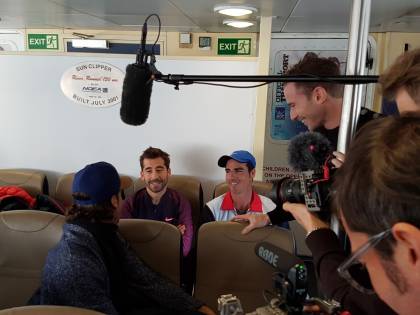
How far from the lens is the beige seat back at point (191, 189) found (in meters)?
2.95

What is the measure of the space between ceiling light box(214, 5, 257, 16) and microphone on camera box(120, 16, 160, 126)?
6.29 feet

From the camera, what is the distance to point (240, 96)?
9.66 ft

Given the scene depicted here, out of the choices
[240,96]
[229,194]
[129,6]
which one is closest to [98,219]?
[229,194]

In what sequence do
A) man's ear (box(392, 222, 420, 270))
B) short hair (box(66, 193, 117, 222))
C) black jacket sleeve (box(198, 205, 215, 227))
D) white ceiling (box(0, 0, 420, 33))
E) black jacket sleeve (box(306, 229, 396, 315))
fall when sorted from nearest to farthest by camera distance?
man's ear (box(392, 222, 420, 270))
black jacket sleeve (box(306, 229, 396, 315))
short hair (box(66, 193, 117, 222))
black jacket sleeve (box(198, 205, 215, 227))
white ceiling (box(0, 0, 420, 33))

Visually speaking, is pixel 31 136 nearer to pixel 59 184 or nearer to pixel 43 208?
pixel 59 184

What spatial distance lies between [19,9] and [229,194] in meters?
2.31

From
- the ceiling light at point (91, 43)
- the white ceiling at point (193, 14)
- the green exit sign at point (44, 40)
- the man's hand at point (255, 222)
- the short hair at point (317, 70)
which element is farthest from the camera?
the green exit sign at point (44, 40)

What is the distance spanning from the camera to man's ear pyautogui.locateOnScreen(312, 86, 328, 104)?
147 centimetres

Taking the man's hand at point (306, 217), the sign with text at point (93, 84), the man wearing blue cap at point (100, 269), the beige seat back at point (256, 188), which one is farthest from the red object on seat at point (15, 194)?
the man's hand at point (306, 217)

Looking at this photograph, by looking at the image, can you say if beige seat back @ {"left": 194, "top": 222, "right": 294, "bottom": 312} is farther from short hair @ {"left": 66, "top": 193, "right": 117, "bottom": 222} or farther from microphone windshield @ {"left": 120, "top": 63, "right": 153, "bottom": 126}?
microphone windshield @ {"left": 120, "top": 63, "right": 153, "bottom": 126}

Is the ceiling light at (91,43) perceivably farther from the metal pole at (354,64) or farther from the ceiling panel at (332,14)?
the metal pole at (354,64)

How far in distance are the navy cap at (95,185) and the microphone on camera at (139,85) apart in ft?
1.91

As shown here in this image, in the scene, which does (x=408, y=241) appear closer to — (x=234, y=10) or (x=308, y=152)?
(x=308, y=152)

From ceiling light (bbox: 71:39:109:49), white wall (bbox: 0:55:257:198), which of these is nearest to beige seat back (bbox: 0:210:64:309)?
white wall (bbox: 0:55:257:198)
